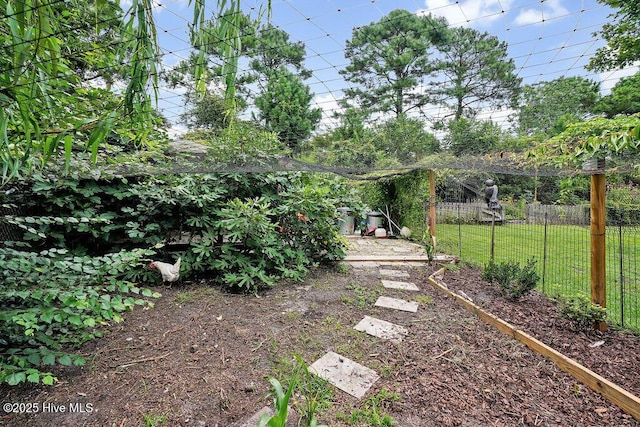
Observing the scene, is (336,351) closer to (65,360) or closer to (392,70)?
(65,360)

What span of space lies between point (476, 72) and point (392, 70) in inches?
79.4

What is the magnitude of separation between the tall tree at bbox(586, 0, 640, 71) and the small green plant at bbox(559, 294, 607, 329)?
14.9 feet

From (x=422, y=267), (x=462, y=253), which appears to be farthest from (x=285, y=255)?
(x=462, y=253)

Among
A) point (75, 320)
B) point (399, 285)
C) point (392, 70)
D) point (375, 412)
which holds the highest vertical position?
point (392, 70)

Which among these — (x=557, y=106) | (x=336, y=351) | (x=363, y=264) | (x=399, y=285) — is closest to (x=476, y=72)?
(x=363, y=264)

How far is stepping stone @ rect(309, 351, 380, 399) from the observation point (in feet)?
5.66

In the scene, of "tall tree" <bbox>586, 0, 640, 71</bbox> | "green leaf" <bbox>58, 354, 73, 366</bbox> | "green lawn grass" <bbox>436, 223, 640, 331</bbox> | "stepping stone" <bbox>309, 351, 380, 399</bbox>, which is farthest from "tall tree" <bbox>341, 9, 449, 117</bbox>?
"green leaf" <bbox>58, 354, 73, 366</bbox>

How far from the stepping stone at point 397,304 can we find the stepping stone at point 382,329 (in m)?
0.36

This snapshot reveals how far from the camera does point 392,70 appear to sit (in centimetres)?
712

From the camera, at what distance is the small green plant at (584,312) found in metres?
2.23

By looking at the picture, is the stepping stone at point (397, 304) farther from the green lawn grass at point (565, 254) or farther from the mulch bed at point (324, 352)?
the green lawn grass at point (565, 254)

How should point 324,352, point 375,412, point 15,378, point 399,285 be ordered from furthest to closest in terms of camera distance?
1. point 399,285
2. point 324,352
3. point 375,412
4. point 15,378

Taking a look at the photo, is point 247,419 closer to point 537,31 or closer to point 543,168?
point 543,168

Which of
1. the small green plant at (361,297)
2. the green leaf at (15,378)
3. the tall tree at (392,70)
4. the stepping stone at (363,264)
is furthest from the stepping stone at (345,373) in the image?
the tall tree at (392,70)
